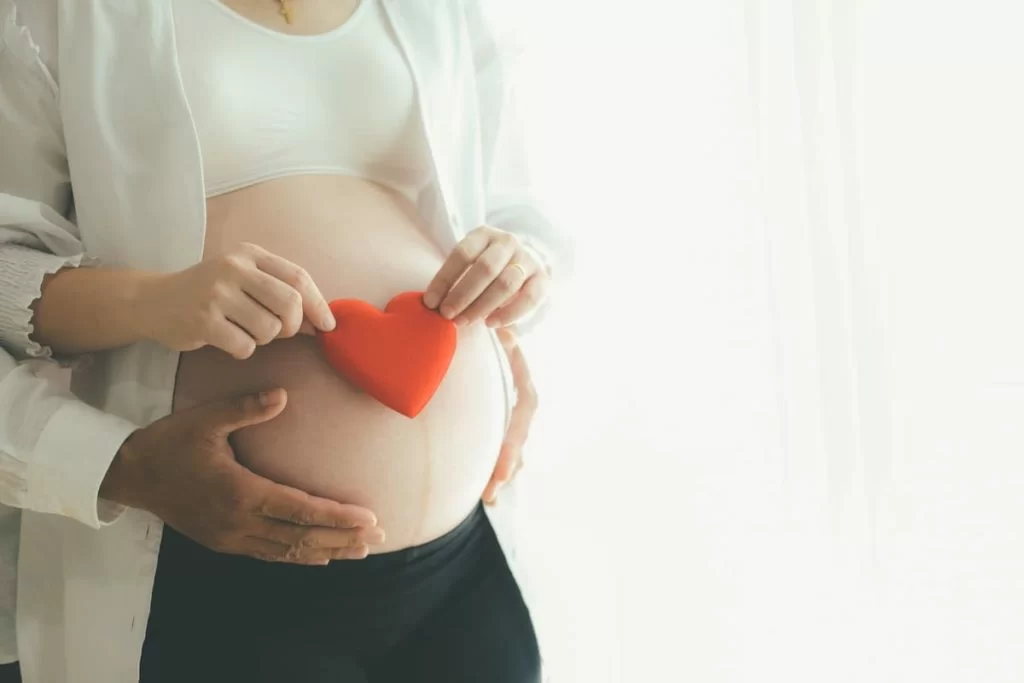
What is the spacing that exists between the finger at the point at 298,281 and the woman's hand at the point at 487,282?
0.10 metres

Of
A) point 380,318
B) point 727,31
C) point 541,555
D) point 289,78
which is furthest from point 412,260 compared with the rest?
point 727,31

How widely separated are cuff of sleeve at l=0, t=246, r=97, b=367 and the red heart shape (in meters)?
0.23

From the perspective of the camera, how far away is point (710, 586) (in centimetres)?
111

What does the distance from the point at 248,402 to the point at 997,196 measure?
816mm

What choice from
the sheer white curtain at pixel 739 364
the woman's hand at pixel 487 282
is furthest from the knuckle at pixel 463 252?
the sheer white curtain at pixel 739 364

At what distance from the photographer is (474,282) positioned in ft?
2.16

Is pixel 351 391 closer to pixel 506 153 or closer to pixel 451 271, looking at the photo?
pixel 451 271

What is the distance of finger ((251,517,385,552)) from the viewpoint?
597mm

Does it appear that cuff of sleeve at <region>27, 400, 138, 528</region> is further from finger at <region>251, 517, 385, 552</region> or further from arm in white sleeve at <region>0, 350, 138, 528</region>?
finger at <region>251, 517, 385, 552</region>

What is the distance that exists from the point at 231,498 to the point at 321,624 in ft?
0.49

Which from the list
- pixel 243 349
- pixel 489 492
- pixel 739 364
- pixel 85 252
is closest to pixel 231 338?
pixel 243 349

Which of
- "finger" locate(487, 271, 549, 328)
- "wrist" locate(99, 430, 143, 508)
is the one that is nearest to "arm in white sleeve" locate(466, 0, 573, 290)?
"finger" locate(487, 271, 549, 328)

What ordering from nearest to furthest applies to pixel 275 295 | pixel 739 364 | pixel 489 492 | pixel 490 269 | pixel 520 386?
pixel 275 295 < pixel 490 269 < pixel 489 492 < pixel 520 386 < pixel 739 364

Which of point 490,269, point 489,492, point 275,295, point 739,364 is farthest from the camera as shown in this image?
point 739,364
